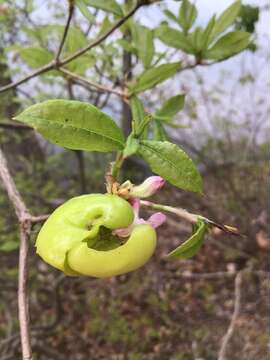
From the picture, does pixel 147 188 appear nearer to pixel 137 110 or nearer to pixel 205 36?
pixel 137 110

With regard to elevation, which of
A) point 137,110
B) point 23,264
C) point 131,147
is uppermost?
point 137,110

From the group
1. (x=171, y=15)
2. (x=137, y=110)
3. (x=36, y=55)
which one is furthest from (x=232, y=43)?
(x=36, y=55)

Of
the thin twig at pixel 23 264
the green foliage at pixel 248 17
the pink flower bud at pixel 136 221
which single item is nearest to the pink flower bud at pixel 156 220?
the pink flower bud at pixel 136 221

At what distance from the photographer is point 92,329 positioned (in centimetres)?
316

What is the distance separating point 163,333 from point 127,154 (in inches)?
105

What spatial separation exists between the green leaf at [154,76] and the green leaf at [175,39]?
0.47 feet

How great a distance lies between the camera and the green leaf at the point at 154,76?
36.9 inches

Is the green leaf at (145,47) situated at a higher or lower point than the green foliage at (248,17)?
lower

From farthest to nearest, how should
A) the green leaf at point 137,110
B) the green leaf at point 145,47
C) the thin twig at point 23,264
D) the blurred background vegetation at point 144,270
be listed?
the blurred background vegetation at point 144,270, the green leaf at point 145,47, the green leaf at point 137,110, the thin twig at point 23,264

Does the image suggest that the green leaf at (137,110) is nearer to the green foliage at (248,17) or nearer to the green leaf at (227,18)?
the green leaf at (227,18)

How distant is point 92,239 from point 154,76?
0.54 m

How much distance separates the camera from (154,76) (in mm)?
946

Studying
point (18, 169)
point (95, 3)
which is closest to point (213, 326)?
Answer: point (18, 169)

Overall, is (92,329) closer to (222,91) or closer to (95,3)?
(222,91)
